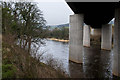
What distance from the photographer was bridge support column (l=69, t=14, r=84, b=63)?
1556 cm

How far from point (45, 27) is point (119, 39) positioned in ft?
52.4

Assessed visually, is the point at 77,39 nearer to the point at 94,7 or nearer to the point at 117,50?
the point at 94,7

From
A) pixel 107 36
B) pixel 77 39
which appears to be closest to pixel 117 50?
pixel 77 39

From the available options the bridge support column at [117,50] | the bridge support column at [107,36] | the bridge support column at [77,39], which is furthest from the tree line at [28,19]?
the bridge support column at [107,36]

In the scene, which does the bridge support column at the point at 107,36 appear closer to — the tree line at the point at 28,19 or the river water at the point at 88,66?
the river water at the point at 88,66

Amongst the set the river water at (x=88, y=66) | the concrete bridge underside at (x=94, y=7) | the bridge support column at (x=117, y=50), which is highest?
the concrete bridge underside at (x=94, y=7)

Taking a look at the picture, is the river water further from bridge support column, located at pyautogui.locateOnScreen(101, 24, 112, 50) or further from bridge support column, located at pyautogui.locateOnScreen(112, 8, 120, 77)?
bridge support column, located at pyautogui.locateOnScreen(101, 24, 112, 50)

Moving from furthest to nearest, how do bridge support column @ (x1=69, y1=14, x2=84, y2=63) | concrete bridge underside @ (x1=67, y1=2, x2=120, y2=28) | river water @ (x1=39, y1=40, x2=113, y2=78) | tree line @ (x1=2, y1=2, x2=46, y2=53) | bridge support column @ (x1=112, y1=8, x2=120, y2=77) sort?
tree line @ (x1=2, y1=2, x2=46, y2=53)
bridge support column @ (x1=69, y1=14, x2=84, y2=63)
concrete bridge underside @ (x1=67, y1=2, x2=120, y2=28)
bridge support column @ (x1=112, y1=8, x2=120, y2=77)
river water @ (x1=39, y1=40, x2=113, y2=78)

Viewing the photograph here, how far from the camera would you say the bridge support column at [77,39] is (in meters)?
15.6

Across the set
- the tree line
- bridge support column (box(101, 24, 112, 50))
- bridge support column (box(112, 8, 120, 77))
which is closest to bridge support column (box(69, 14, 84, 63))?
bridge support column (box(112, 8, 120, 77))

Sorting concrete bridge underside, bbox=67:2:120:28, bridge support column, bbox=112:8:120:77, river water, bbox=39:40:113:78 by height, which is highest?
concrete bridge underside, bbox=67:2:120:28

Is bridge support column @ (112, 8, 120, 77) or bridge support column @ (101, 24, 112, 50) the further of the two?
bridge support column @ (101, 24, 112, 50)

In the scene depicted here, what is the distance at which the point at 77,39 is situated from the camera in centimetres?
1571

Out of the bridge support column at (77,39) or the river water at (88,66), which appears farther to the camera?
the bridge support column at (77,39)
